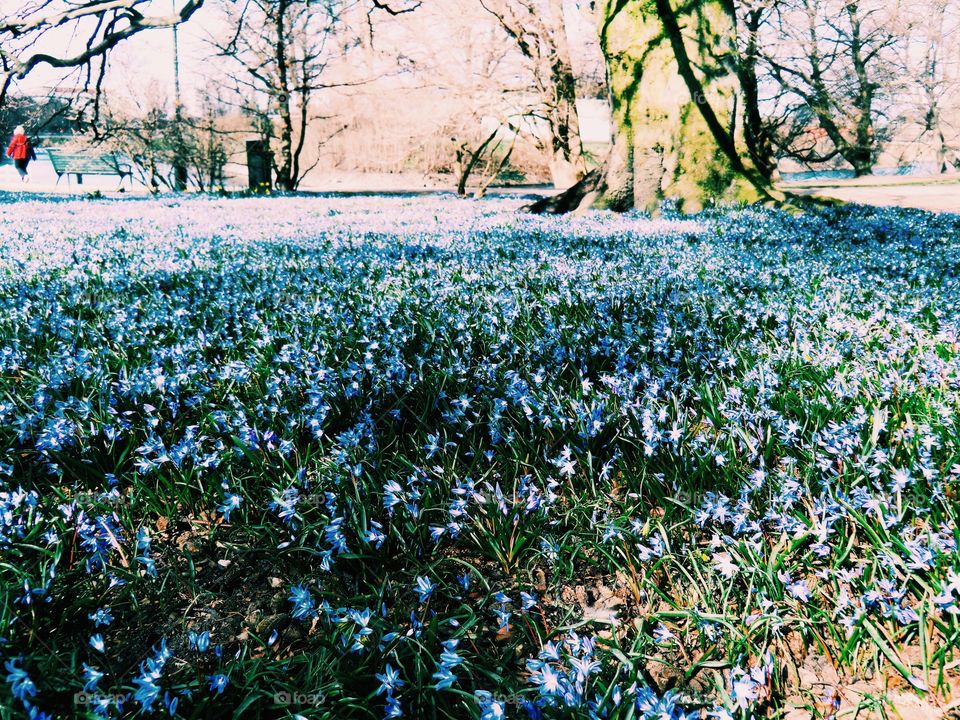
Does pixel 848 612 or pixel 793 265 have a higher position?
pixel 793 265

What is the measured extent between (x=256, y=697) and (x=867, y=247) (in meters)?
6.13

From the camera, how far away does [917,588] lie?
148 cm

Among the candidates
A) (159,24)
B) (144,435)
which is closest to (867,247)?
(144,435)

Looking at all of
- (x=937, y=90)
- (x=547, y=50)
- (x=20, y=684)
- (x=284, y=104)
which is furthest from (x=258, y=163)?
(x=937, y=90)

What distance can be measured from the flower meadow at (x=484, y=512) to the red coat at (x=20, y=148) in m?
25.1

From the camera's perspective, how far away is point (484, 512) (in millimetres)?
1777

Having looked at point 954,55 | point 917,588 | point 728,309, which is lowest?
point 917,588

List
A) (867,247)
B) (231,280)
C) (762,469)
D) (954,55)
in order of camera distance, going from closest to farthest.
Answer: (762,469) < (231,280) < (867,247) < (954,55)

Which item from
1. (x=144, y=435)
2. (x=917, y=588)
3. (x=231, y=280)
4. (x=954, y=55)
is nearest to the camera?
(x=917, y=588)

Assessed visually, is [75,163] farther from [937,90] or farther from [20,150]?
[937,90]

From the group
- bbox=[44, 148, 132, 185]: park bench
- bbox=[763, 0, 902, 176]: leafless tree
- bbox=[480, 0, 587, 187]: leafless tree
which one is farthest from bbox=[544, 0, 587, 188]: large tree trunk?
bbox=[44, 148, 132, 185]: park bench

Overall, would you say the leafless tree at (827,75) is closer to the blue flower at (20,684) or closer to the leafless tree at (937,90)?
the leafless tree at (937,90)

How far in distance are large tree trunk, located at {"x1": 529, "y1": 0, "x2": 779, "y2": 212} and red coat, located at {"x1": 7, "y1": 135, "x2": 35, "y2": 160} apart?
22726 millimetres

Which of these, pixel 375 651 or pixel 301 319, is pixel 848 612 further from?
pixel 301 319
